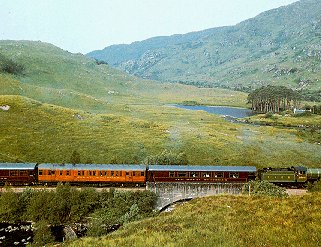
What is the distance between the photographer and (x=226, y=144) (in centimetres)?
8850

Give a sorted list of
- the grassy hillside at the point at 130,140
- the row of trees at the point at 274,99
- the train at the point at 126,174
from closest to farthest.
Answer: the train at the point at 126,174, the grassy hillside at the point at 130,140, the row of trees at the point at 274,99

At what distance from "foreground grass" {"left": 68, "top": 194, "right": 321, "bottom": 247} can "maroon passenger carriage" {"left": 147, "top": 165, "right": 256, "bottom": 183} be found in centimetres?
2175

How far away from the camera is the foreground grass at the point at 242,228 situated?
20.0m

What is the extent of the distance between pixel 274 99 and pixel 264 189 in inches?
4958

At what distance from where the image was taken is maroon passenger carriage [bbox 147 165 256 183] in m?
52.1

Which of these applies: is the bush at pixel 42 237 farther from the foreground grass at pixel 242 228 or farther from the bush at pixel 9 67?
the bush at pixel 9 67

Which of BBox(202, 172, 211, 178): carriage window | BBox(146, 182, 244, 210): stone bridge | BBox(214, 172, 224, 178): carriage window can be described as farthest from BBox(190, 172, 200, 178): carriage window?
BBox(214, 172, 224, 178): carriage window

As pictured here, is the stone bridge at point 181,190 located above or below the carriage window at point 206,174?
below

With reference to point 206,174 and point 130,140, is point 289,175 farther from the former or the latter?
point 130,140

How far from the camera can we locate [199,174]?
171ft

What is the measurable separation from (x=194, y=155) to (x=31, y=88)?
84.7m

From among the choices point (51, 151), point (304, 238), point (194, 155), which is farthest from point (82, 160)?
point (304, 238)

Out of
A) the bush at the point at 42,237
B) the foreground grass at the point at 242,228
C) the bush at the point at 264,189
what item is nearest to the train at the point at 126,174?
the bush at the point at 264,189

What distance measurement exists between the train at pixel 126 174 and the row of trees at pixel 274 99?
118 m
